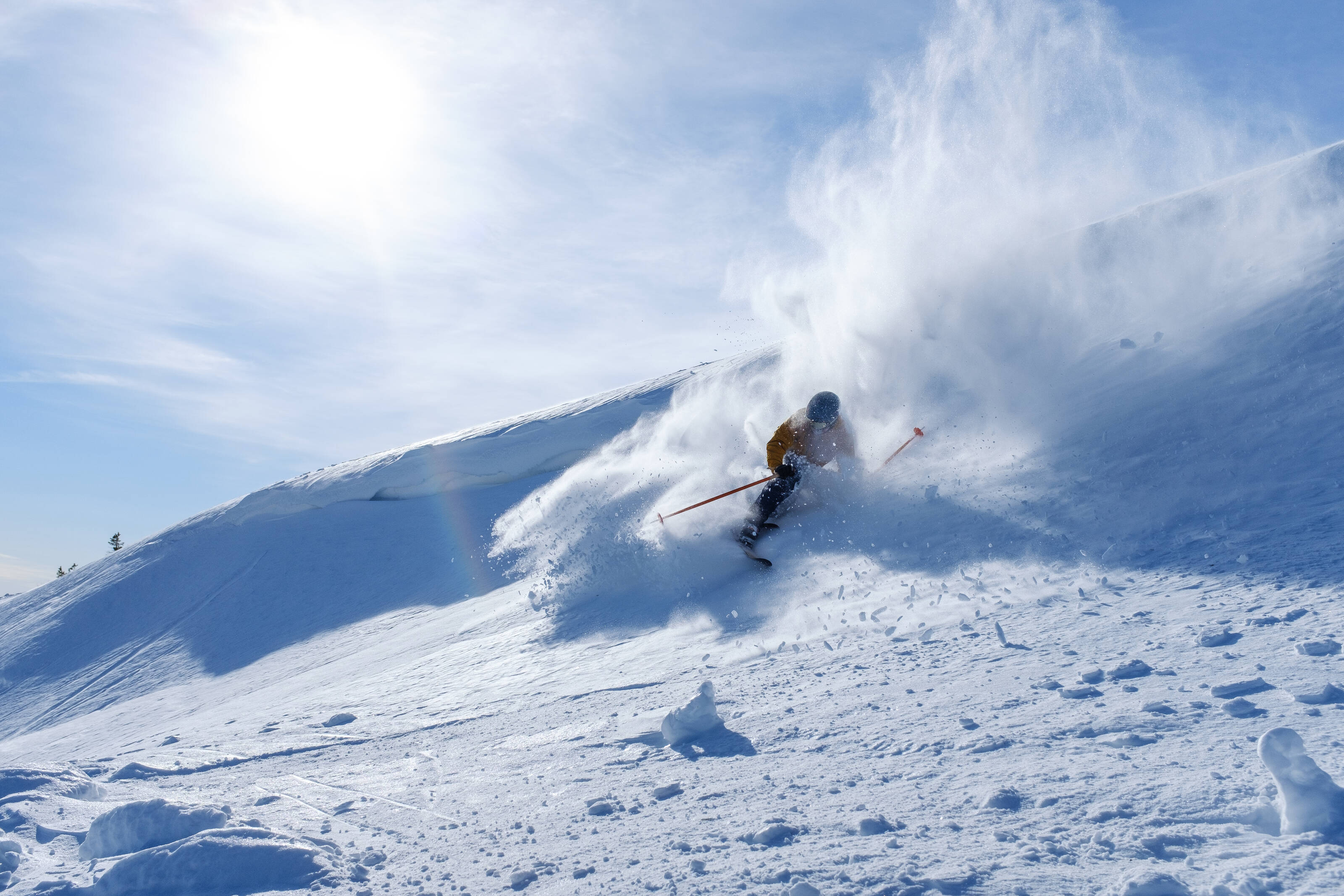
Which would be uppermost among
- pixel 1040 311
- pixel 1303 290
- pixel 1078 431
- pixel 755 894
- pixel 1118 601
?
pixel 1040 311

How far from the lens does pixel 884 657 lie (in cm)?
420

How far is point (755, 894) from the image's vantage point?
94.0 inches

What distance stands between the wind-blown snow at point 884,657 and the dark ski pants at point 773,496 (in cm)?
22

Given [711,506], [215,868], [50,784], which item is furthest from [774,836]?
[711,506]

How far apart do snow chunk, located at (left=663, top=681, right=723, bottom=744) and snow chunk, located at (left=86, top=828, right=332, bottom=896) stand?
1585 mm

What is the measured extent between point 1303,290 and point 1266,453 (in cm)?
353

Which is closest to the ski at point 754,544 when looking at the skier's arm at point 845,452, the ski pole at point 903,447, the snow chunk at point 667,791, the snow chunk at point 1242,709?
the skier's arm at point 845,452

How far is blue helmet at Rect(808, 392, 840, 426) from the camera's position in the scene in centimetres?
846

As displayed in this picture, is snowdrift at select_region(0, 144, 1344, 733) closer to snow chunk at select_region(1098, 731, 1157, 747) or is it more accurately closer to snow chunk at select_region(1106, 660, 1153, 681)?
snow chunk at select_region(1106, 660, 1153, 681)

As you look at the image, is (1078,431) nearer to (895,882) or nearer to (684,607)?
(684,607)

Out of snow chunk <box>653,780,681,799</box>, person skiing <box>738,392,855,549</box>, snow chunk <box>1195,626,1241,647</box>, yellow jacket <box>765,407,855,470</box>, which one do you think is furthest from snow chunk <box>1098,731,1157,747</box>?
yellow jacket <box>765,407,855,470</box>

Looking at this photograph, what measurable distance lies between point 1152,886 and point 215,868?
3.31m

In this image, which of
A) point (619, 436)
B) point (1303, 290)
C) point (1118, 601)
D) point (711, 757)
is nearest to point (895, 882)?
point (711, 757)

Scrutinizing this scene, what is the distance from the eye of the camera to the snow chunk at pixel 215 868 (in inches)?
118
